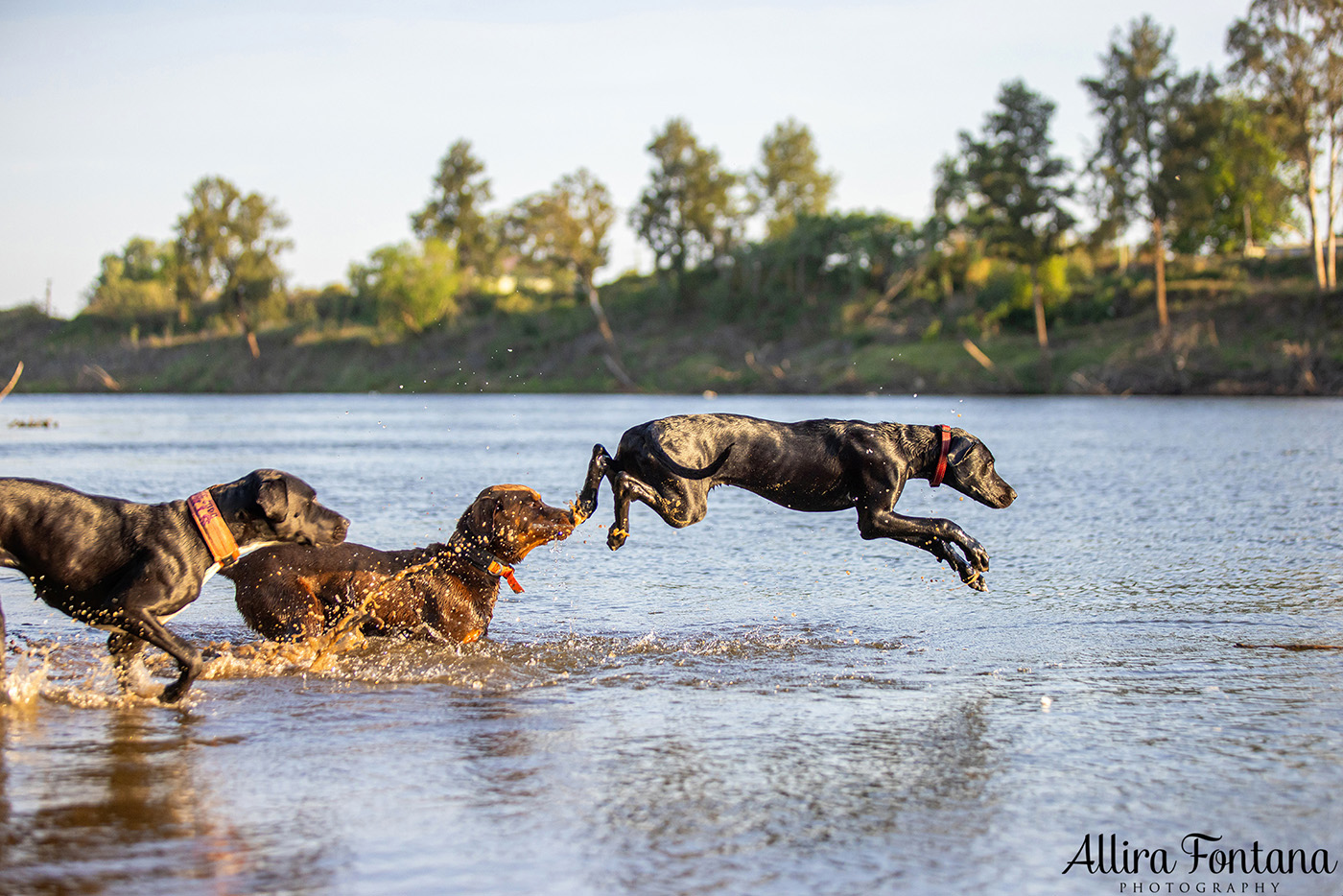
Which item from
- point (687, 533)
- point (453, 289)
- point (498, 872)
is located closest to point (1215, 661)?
point (498, 872)

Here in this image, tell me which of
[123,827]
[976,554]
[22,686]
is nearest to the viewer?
[123,827]

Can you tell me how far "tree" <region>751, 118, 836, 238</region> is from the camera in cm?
7612

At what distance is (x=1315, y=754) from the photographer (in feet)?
17.0

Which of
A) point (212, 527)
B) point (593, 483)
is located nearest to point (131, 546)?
point (212, 527)

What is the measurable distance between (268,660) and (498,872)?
3434mm

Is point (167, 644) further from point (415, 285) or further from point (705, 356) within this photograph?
point (415, 285)

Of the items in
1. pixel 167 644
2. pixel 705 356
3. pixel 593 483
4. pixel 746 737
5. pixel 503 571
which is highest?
pixel 705 356

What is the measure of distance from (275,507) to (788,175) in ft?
239

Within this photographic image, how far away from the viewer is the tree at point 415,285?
73.8 m

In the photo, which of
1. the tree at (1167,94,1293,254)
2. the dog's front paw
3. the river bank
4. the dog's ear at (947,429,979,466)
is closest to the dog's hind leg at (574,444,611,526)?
the dog's ear at (947,429,979,466)

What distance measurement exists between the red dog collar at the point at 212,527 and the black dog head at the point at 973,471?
13.6ft

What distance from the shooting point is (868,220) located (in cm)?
6631

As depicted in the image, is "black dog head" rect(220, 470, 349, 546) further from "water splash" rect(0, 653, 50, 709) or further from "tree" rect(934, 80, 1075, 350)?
"tree" rect(934, 80, 1075, 350)

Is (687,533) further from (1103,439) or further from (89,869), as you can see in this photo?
(1103,439)
